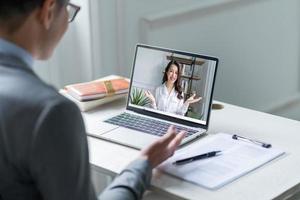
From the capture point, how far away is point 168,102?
73.4 inches

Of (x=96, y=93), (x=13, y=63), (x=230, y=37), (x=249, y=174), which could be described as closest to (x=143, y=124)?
(x=96, y=93)

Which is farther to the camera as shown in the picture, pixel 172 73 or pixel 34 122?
pixel 172 73

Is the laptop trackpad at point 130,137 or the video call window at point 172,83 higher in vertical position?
the video call window at point 172,83

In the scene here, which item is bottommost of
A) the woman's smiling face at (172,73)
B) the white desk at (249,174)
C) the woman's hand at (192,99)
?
the white desk at (249,174)

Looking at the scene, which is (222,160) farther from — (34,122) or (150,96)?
(34,122)

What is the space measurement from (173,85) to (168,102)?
56 mm

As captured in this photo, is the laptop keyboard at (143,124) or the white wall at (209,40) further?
the white wall at (209,40)

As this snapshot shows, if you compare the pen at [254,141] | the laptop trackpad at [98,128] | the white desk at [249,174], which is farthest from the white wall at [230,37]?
the pen at [254,141]

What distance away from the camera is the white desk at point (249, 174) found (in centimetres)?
147

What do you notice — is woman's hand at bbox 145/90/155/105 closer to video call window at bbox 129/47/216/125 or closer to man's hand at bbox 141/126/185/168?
video call window at bbox 129/47/216/125

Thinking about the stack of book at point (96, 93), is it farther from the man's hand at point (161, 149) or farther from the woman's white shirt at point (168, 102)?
the man's hand at point (161, 149)

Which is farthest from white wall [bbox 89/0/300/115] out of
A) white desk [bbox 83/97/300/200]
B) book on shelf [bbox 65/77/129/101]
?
white desk [bbox 83/97/300/200]

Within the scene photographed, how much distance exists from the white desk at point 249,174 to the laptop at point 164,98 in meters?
0.05

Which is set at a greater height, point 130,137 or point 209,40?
point 209,40
